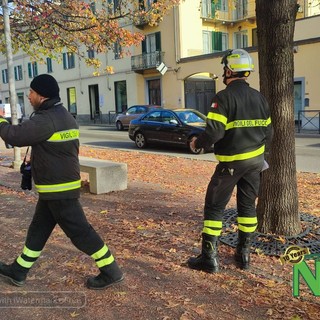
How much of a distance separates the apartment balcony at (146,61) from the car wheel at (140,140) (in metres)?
14.5

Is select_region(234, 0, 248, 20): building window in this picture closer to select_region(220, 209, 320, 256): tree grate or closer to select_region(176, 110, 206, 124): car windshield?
select_region(176, 110, 206, 124): car windshield

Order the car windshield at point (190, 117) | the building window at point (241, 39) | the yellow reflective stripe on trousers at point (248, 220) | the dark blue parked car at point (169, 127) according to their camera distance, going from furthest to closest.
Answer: the building window at point (241, 39) → the car windshield at point (190, 117) → the dark blue parked car at point (169, 127) → the yellow reflective stripe on trousers at point (248, 220)

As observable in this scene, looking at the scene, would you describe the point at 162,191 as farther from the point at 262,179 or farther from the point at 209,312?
the point at 209,312

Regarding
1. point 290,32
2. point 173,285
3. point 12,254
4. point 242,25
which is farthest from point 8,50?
Answer: point 242,25

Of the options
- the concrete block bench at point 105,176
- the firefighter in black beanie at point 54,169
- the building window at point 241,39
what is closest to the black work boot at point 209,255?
the firefighter in black beanie at point 54,169

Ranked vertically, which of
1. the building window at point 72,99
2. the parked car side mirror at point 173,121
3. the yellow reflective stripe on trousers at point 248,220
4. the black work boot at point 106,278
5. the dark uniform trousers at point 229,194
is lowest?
the black work boot at point 106,278

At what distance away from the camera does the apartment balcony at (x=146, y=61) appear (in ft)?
98.6

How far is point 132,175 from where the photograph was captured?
9.79 metres

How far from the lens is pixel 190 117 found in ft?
49.1

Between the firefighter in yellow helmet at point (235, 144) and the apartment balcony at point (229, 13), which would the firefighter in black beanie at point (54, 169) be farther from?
the apartment balcony at point (229, 13)

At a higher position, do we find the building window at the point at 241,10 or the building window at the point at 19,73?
the building window at the point at 241,10

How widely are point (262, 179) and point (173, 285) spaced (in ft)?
5.65

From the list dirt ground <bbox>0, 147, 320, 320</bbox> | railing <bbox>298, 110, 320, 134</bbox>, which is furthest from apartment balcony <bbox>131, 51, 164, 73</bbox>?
dirt ground <bbox>0, 147, 320, 320</bbox>

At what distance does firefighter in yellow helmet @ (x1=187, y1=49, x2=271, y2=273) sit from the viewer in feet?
12.2
